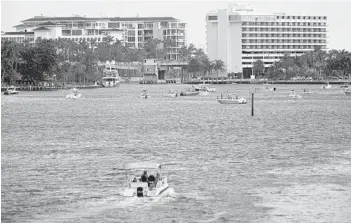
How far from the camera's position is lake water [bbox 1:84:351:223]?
4156 centimetres

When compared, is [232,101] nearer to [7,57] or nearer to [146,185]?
[7,57]

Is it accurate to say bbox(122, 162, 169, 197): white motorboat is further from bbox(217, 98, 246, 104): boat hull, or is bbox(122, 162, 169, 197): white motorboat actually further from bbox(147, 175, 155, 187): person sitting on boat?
bbox(217, 98, 246, 104): boat hull

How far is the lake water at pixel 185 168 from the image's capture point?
136 feet

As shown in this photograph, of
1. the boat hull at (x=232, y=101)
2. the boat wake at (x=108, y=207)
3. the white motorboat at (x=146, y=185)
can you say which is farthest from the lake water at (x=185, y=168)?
the boat hull at (x=232, y=101)

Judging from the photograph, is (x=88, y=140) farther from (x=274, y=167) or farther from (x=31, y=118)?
(x=31, y=118)

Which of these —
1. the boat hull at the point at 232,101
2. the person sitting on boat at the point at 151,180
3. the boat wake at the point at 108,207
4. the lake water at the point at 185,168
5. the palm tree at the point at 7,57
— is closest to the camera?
the boat wake at the point at 108,207

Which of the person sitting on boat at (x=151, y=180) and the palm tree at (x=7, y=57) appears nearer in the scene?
the person sitting on boat at (x=151, y=180)

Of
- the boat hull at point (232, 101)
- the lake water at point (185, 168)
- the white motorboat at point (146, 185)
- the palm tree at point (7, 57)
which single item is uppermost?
the palm tree at point (7, 57)

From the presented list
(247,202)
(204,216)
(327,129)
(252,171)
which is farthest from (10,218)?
(327,129)

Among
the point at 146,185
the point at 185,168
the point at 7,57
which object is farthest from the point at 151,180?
the point at 7,57

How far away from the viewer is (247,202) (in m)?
43.8

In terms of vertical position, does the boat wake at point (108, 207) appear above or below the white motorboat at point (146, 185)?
below

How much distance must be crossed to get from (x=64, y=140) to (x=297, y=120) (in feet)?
122

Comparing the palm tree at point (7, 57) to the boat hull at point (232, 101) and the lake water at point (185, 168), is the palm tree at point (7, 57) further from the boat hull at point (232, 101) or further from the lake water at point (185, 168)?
the lake water at point (185, 168)
